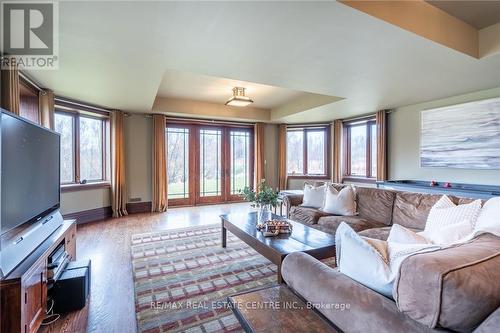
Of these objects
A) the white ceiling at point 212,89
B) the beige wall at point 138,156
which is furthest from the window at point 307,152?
the beige wall at point 138,156

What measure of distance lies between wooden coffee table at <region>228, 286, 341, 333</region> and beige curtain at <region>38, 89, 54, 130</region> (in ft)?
14.0

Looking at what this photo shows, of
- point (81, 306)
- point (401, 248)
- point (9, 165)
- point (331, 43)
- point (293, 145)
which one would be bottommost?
point (81, 306)

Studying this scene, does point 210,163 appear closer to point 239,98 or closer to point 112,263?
point 239,98

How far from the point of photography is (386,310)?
86 cm

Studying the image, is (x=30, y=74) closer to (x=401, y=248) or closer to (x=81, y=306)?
Result: (x=81, y=306)

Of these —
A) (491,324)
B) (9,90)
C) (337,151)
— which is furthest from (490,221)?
(337,151)

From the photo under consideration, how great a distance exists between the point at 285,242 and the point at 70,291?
1.85 meters

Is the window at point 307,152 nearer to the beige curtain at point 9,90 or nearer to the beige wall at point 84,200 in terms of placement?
the beige wall at point 84,200

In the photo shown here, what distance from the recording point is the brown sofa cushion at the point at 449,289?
2.31 ft

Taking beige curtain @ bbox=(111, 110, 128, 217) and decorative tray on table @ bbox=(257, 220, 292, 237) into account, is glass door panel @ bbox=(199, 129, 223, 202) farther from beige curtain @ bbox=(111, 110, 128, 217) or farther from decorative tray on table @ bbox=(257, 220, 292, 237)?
decorative tray on table @ bbox=(257, 220, 292, 237)

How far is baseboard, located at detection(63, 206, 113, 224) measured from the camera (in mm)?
4711

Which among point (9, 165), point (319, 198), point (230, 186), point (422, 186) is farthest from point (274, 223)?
point (230, 186)

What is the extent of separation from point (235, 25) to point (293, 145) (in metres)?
5.85

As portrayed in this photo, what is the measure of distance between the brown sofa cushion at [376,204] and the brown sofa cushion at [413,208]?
8 cm
